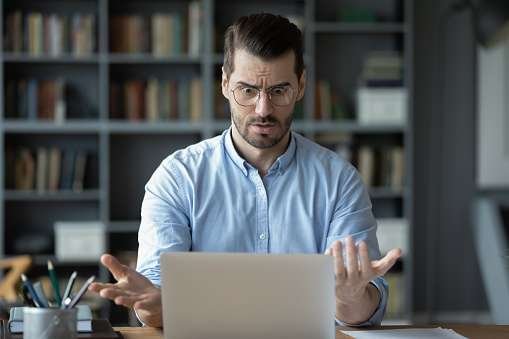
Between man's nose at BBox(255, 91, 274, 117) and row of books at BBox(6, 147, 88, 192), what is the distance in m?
3.31

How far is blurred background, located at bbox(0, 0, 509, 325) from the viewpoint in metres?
5.46

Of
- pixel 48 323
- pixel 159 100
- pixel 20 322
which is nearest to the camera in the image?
pixel 48 323

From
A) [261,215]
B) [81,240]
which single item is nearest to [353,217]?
[261,215]

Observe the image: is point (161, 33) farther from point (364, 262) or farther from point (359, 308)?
point (364, 262)

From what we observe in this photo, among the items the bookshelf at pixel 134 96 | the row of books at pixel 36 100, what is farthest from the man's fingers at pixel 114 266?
the row of books at pixel 36 100

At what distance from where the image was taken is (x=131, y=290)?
1987 mm

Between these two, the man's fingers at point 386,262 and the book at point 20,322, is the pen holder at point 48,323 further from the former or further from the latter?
the man's fingers at point 386,262

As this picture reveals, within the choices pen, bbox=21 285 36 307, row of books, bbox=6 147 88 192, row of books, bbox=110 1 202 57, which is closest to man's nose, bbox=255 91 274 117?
pen, bbox=21 285 36 307

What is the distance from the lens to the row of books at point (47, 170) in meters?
5.50

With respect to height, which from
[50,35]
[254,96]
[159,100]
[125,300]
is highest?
[50,35]

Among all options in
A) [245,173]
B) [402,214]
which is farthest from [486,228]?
[245,173]

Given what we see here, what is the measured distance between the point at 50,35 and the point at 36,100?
1.25ft

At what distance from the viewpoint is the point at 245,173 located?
2.51 metres

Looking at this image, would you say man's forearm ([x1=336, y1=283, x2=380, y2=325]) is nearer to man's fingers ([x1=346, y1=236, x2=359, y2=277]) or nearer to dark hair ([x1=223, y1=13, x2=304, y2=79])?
man's fingers ([x1=346, y1=236, x2=359, y2=277])
